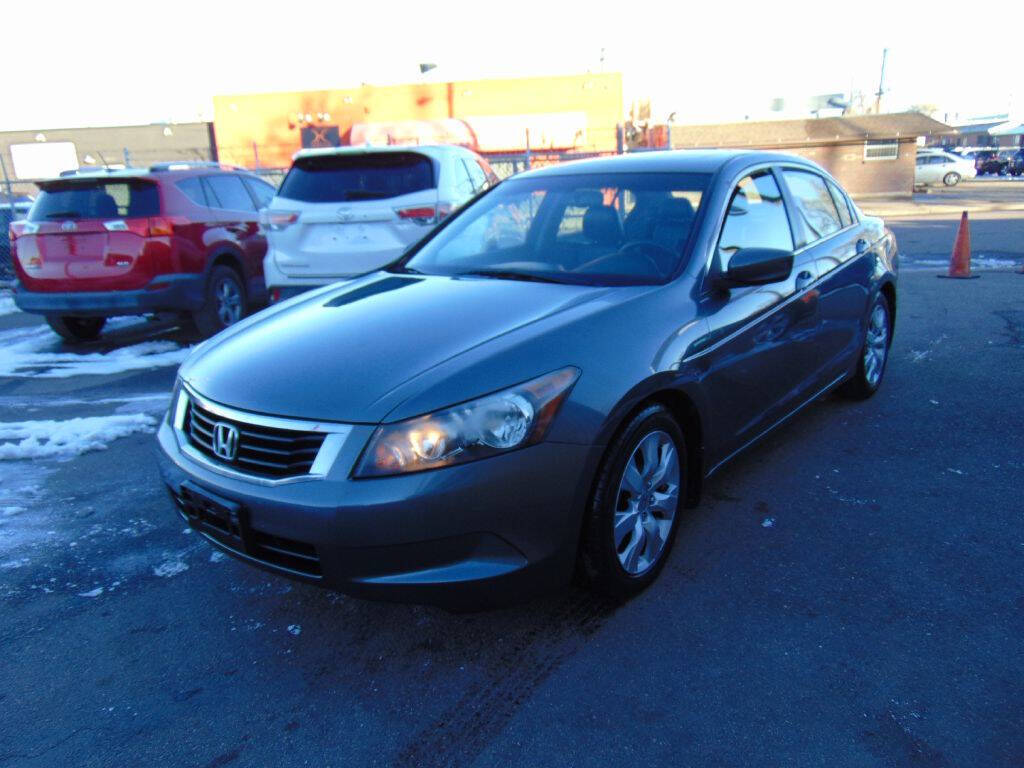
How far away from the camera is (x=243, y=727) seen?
7.80ft

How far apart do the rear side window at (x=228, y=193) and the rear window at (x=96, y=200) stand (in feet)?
2.70

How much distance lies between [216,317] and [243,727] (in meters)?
6.08

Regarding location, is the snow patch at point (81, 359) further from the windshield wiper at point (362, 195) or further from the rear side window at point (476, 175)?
the rear side window at point (476, 175)

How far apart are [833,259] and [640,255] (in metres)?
1.55

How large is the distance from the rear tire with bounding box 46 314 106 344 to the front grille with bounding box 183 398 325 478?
247 inches

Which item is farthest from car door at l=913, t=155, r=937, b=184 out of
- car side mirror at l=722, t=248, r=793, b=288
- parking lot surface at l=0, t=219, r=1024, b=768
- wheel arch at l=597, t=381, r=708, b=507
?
wheel arch at l=597, t=381, r=708, b=507

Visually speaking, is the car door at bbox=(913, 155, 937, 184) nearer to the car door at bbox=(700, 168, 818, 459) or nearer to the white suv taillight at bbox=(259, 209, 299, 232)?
the white suv taillight at bbox=(259, 209, 299, 232)

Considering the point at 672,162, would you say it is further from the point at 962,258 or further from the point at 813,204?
the point at 962,258

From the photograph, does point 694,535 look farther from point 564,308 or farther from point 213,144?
point 213,144

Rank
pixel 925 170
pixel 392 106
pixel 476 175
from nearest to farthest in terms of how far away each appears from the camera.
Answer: pixel 476 175
pixel 392 106
pixel 925 170

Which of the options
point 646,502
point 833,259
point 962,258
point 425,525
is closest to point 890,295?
point 833,259

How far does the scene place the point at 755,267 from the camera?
3.18 meters

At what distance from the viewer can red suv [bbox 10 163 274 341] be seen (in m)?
7.13

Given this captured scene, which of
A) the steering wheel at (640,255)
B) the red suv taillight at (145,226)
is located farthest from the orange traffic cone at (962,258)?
the red suv taillight at (145,226)
